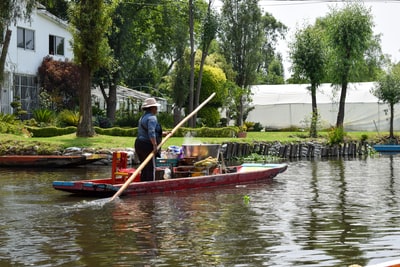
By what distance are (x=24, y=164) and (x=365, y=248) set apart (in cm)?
1758

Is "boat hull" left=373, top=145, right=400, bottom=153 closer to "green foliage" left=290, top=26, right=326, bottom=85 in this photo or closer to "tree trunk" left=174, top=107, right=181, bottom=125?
"green foliage" left=290, top=26, right=326, bottom=85

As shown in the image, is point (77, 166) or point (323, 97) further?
point (323, 97)

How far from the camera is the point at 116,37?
43.5 metres

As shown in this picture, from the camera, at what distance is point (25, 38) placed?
4094cm

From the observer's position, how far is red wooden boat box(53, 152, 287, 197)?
1622 centimetres

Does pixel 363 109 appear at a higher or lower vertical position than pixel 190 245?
higher

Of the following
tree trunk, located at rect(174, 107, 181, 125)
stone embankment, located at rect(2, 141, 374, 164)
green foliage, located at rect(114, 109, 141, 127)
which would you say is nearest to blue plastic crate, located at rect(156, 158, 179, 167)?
stone embankment, located at rect(2, 141, 374, 164)

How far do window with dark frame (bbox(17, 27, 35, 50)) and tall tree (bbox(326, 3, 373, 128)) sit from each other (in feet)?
54.2

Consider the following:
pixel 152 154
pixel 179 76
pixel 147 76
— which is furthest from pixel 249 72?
pixel 152 154

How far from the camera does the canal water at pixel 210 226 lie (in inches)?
393

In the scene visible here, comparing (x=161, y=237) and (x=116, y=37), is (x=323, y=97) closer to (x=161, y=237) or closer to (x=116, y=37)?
(x=116, y=37)

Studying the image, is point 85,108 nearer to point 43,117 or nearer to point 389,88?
point 43,117

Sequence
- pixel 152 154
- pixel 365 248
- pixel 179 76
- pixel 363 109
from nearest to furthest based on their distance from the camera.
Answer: pixel 365 248
pixel 152 154
pixel 179 76
pixel 363 109

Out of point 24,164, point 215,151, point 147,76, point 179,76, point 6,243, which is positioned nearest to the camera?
point 6,243
